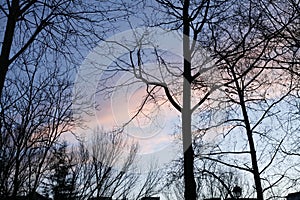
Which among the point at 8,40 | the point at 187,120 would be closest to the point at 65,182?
the point at 187,120

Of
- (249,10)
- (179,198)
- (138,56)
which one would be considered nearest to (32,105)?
(138,56)

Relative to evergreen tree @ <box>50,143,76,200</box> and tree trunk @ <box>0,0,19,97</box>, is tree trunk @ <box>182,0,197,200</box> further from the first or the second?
evergreen tree @ <box>50,143,76,200</box>

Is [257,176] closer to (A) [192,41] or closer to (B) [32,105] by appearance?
(A) [192,41]

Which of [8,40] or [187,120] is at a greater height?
[187,120]

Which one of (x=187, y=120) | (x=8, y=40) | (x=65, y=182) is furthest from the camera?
(x=65, y=182)

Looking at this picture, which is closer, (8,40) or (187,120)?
(8,40)

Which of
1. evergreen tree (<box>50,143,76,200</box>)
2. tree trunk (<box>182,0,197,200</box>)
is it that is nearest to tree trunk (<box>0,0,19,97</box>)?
tree trunk (<box>182,0,197,200</box>)

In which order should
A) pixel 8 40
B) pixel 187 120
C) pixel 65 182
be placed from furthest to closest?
pixel 65 182, pixel 187 120, pixel 8 40

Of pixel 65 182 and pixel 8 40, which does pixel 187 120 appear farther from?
pixel 65 182

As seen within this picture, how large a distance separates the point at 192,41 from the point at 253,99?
531 centimetres

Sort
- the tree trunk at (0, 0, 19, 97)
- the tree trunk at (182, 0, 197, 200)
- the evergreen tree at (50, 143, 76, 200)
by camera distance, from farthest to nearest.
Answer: the evergreen tree at (50, 143, 76, 200)
the tree trunk at (182, 0, 197, 200)
the tree trunk at (0, 0, 19, 97)

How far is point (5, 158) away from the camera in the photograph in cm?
887

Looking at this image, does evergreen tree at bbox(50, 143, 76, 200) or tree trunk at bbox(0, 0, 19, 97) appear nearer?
tree trunk at bbox(0, 0, 19, 97)

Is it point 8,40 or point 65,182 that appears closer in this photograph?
point 8,40
